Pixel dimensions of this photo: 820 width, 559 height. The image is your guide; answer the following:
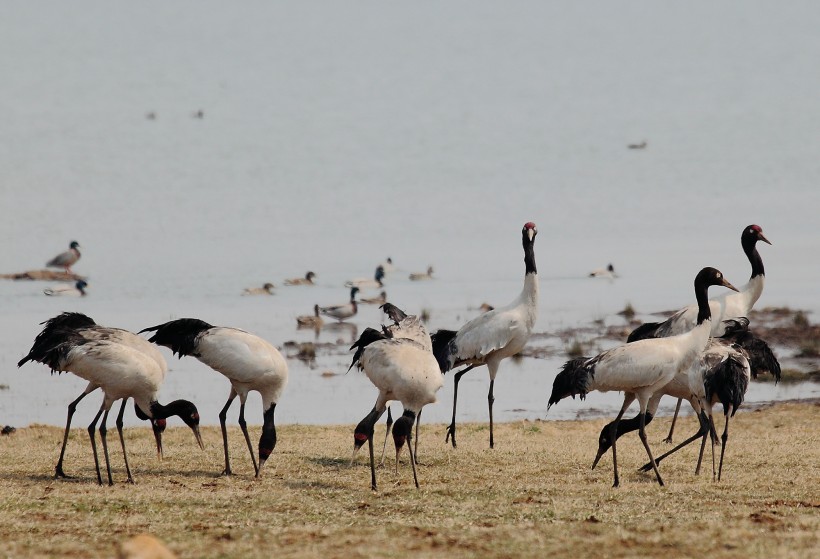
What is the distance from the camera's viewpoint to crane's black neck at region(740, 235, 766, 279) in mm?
16625

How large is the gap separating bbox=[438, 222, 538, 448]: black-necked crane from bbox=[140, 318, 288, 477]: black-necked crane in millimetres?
3330

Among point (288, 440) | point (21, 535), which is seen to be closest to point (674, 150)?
point (288, 440)

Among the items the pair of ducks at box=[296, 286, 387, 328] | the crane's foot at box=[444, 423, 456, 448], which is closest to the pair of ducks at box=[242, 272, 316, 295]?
the pair of ducks at box=[296, 286, 387, 328]

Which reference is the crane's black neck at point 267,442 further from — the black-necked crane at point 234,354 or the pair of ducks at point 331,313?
the pair of ducks at point 331,313

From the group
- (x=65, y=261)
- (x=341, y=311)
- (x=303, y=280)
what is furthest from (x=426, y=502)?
(x=65, y=261)

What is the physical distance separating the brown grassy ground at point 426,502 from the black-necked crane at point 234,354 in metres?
0.71

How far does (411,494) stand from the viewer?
11828 millimetres

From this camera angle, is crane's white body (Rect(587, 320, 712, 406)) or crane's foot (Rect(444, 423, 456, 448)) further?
crane's foot (Rect(444, 423, 456, 448))

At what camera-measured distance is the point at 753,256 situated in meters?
16.9

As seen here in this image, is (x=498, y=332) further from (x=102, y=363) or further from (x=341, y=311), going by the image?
(x=341, y=311)

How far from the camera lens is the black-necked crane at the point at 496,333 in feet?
53.5

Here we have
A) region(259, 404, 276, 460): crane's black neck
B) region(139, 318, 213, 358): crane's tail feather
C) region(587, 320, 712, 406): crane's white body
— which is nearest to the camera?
region(587, 320, 712, 406): crane's white body

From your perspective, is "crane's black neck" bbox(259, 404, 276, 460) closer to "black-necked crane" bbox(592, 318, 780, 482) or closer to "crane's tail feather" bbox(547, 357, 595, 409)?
"crane's tail feather" bbox(547, 357, 595, 409)

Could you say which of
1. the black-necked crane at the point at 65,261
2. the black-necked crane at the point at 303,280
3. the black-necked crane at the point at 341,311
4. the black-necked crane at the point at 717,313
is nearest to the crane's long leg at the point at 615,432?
the black-necked crane at the point at 717,313
